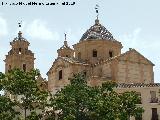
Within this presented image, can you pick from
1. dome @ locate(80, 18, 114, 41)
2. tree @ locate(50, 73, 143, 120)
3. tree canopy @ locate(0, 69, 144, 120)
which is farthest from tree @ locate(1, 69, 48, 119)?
dome @ locate(80, 18, 114, 41)

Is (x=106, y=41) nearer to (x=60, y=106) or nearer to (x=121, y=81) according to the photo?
(x=121, y=81)

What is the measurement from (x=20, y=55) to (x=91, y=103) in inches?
1116

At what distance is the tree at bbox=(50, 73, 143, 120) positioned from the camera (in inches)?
1500

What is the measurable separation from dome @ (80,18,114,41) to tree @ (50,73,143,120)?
21.5m

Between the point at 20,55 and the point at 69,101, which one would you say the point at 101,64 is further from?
the point at 69,101

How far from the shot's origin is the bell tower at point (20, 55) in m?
65.4

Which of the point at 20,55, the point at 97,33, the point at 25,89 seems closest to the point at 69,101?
the point at 25,89

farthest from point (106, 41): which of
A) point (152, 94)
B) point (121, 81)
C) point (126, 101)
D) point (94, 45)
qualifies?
point (126, 101)

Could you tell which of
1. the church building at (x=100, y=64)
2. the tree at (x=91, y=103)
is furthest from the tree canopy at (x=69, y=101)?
the church building at (x=100, y=64)

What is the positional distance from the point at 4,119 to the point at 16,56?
92.9 feet

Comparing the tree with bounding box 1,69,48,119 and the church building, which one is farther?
the church building

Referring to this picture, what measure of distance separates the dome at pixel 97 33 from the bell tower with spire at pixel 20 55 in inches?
304

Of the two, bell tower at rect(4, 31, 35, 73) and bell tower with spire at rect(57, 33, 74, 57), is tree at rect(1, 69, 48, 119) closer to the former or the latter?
bell tower at rect(4, 31, 35, 73)

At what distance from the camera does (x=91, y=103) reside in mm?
38781
